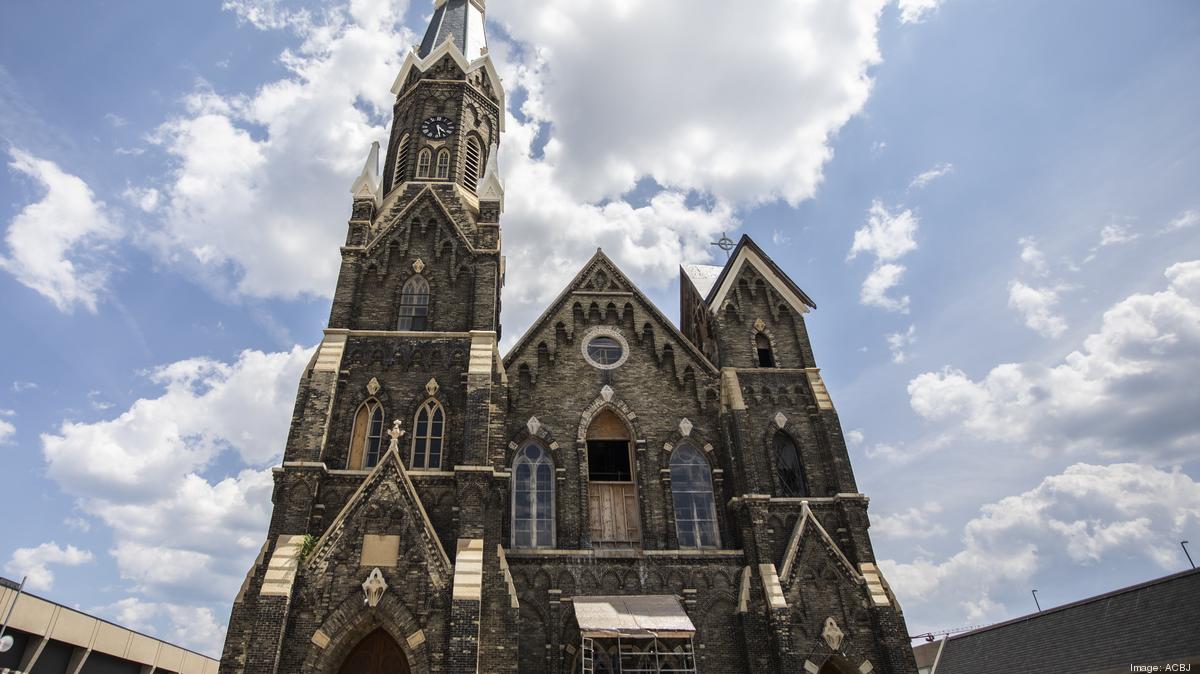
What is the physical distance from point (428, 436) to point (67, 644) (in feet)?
68.8

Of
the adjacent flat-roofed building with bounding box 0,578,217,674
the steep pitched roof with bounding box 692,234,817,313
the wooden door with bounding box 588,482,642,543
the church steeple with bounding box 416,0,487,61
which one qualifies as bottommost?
the adjacent flat-roofed building with bounding box 0,578,217,674

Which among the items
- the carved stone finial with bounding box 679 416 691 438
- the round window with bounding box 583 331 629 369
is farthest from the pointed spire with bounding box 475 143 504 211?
the carved stone finial with bounding box 679 416 691 438

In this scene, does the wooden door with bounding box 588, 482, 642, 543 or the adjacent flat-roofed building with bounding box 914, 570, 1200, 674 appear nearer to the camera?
the adjacent flat-roofed building with bounding box 914, 570, 1200, 674

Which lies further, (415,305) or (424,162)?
(424,162)

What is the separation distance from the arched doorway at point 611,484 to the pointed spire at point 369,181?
39.7 feet

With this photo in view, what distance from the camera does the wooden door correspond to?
20297 millimetres

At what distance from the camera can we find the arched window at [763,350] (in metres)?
24.0

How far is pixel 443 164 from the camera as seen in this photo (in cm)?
2669

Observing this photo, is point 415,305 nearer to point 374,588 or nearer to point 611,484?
point 611,484

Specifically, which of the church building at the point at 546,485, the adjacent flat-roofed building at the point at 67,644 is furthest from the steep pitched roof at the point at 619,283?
the adjacent flat-roofed building at the point at 67,644

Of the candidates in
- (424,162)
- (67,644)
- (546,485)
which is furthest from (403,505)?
(67,644)

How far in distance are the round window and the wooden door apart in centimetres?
424

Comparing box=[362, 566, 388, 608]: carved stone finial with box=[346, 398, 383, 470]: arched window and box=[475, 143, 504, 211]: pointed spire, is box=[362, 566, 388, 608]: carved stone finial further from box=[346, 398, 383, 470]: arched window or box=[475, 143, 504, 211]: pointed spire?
box=[475, 143, 504, 211]: pointed spire

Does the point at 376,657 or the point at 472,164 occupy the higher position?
the point at 472,164
